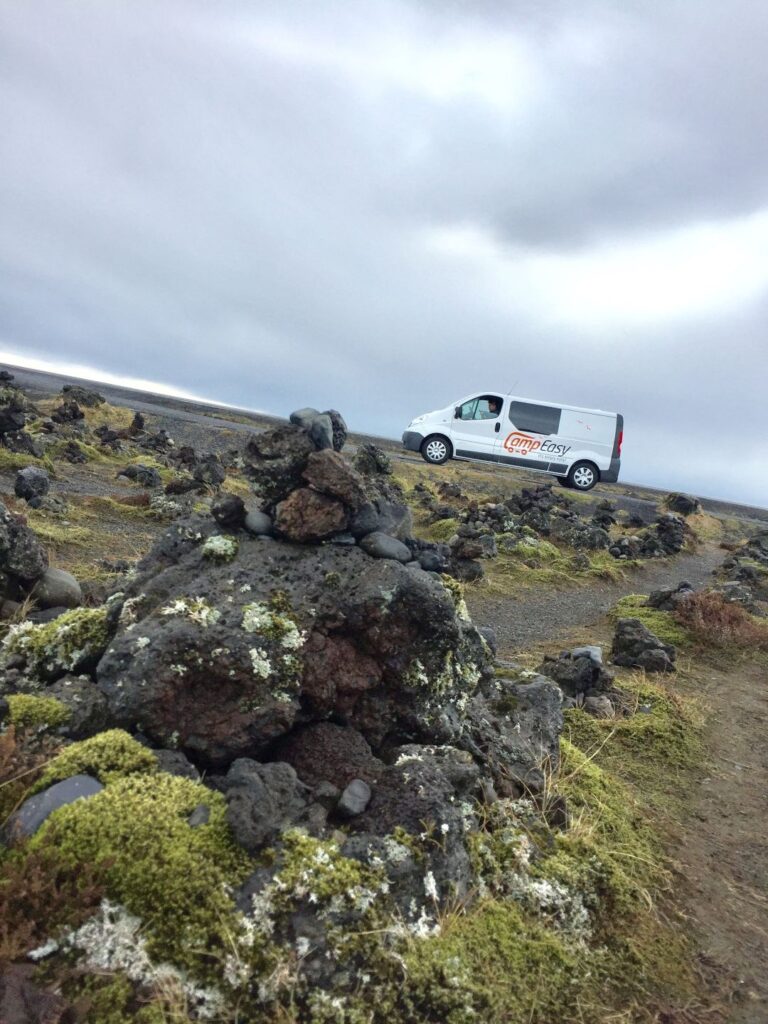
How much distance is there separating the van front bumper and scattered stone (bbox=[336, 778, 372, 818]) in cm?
2259

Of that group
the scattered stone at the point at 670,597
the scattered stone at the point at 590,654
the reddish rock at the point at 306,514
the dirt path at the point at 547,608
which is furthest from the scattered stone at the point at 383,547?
the scattered stone at the point at 670,597

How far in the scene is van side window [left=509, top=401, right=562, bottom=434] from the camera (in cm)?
2600

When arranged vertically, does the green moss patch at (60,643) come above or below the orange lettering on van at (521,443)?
below

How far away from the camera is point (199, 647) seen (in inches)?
159

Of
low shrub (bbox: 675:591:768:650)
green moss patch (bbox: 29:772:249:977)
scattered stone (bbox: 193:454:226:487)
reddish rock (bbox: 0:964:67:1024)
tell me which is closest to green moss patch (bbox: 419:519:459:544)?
scattered stone (bbox: 193:454:226:487)

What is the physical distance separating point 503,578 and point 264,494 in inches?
475

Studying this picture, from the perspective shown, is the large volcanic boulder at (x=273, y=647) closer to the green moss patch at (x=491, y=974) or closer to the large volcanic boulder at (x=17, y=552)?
the green moss patch at (x=491, y=974)

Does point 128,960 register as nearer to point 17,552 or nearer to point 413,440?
point 17,552

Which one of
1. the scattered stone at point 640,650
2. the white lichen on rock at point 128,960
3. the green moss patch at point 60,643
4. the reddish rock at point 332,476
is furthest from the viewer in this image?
the scattered stone at point 640,650

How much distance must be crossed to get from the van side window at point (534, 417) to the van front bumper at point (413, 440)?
4096mm

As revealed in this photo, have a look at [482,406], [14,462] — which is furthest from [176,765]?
[482,406]

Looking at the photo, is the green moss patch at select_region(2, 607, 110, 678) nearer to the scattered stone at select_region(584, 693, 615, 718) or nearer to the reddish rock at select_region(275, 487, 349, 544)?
the reddish rock at select_region(275, 487, 349, 544)

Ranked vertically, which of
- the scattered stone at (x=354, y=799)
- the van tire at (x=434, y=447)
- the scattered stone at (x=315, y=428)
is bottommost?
the scattered stone at (x=354, y=799)

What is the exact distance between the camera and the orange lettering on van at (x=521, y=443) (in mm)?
26016
